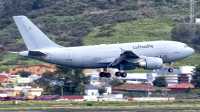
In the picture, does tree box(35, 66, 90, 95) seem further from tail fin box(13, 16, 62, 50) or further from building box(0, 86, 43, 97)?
tail fin box(13, 16, 62, 50)

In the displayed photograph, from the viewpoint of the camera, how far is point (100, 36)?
187625 mm

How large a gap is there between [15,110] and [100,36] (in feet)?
327

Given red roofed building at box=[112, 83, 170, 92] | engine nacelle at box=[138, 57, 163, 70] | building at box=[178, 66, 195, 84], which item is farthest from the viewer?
building at box=[178, 66, 195, 84]

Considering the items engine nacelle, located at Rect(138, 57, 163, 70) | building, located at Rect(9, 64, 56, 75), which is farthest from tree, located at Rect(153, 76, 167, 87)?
engine nacelle, located at Rect(138, 57, 163, 70)

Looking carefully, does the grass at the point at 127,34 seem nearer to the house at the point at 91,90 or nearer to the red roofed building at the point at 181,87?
the red roofed building at the point at 181,87

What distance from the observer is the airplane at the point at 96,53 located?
89125 millimetres

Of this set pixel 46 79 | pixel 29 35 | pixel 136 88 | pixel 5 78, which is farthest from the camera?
pixel 5 78

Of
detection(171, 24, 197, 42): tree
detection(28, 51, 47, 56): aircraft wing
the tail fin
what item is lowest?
detection(28, 51, 47, 56): aircraft wing

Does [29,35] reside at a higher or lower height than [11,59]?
lower

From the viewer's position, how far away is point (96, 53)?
90.4 meters

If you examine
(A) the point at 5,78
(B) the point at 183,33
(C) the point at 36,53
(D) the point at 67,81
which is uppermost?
(B) the point at 183,33

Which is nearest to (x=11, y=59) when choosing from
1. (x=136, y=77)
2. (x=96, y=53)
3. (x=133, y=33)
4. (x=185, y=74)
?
(x=136, y=77)

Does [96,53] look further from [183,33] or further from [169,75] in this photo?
[183,33]

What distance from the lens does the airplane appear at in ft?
292
